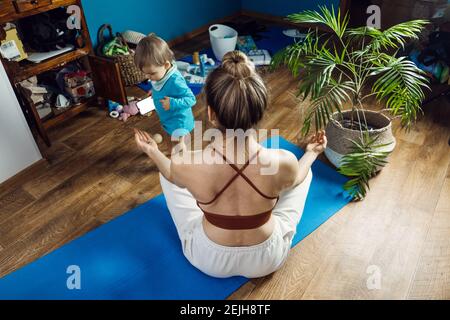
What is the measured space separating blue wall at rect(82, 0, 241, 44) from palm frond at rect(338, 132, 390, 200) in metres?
2.19

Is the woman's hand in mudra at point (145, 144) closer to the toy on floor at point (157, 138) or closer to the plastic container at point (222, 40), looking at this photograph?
the toy on floor at point (157, 138)

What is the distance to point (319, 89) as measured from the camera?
161 cm

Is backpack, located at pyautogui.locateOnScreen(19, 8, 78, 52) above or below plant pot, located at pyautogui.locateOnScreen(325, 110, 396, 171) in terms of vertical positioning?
above

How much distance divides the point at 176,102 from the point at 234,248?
820 millimetres

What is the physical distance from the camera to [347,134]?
1855 millimetres

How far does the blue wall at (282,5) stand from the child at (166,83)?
233cm

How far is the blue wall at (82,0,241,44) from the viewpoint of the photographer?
284cm

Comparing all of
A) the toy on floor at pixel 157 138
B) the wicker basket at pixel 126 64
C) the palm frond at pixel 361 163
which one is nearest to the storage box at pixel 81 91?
the wicker basket at pixel 126 64

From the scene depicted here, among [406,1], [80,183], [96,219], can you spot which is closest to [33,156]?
[80,183]

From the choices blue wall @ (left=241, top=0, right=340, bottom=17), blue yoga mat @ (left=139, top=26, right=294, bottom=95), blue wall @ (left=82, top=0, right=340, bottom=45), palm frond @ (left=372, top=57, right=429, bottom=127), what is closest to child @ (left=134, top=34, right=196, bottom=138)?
palm frond @ (left=372, top=57, right=429, bottom=127)

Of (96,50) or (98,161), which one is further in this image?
(96,50)

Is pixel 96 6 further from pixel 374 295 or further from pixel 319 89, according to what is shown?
pixel 374 295

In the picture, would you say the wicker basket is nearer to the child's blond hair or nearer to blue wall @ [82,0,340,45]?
blue wall @ [82,0,340,45]

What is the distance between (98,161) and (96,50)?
107 cm
